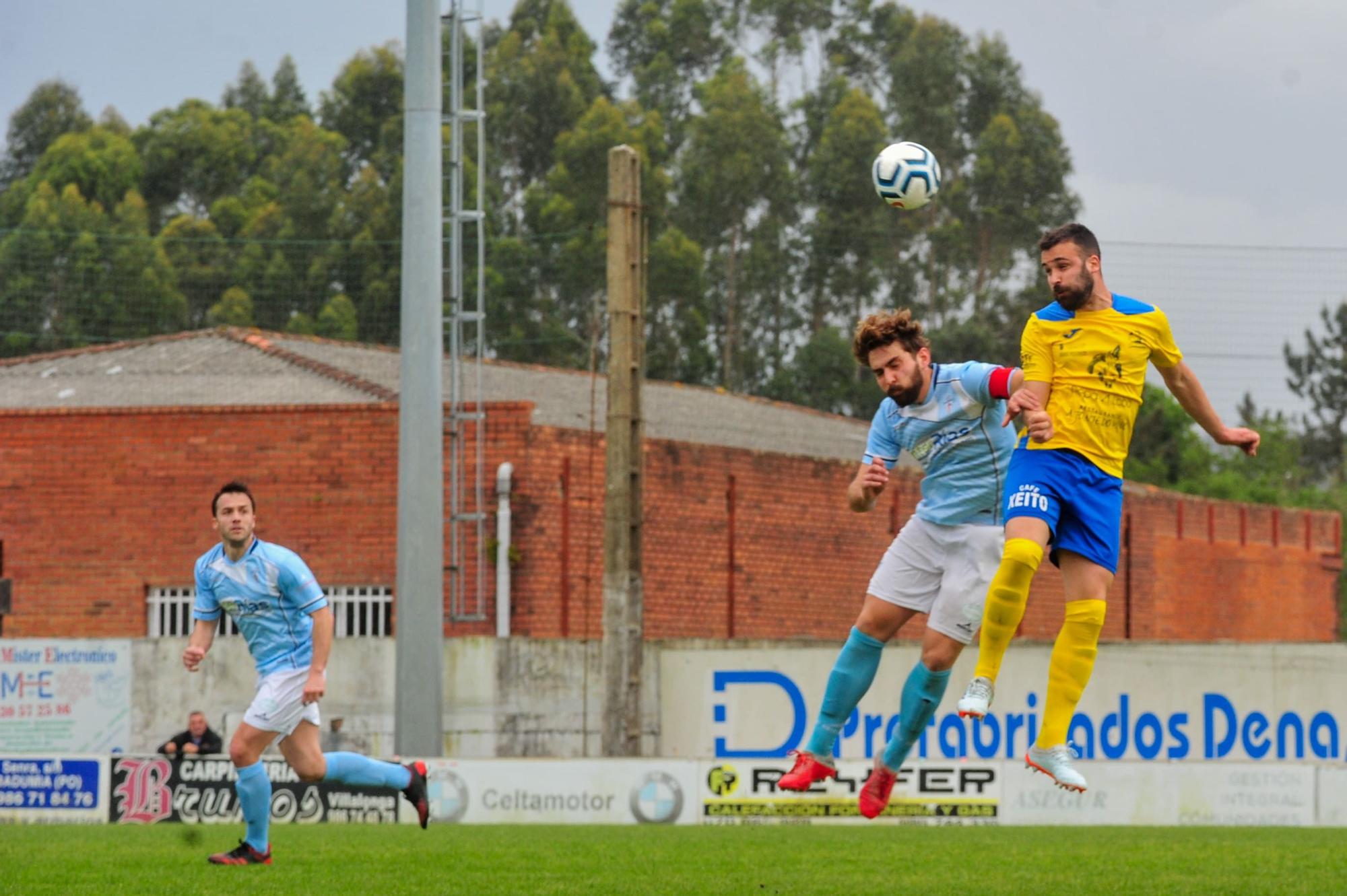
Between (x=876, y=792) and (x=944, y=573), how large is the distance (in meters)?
1.11

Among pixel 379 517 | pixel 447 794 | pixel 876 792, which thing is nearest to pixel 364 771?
pixel 876 792

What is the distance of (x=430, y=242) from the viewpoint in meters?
22.0

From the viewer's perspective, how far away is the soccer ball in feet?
31.8

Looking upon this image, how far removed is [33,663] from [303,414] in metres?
6.97

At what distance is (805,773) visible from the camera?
31.8 ft

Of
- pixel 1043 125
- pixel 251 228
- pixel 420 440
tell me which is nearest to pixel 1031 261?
pixel 420 440

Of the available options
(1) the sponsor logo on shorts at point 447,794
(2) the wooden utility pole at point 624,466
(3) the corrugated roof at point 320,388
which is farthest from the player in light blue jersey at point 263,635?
(3) the corrugated roof at point 320,388

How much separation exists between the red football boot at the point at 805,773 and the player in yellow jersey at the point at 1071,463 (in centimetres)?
100

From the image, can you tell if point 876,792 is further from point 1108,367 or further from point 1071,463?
point 1108,367

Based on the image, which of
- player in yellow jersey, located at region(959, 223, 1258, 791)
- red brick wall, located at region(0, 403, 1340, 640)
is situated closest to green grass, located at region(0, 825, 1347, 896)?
player in yellow jersey, located at region(959, 223, 1258, 791)

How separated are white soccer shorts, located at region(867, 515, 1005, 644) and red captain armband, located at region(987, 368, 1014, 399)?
701 mm

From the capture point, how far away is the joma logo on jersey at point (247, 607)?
12.3 metres

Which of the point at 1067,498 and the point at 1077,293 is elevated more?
the point at 1077,293

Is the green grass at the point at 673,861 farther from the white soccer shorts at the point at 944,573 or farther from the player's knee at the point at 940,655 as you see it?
the white soccer shorts at the point at 944,573
